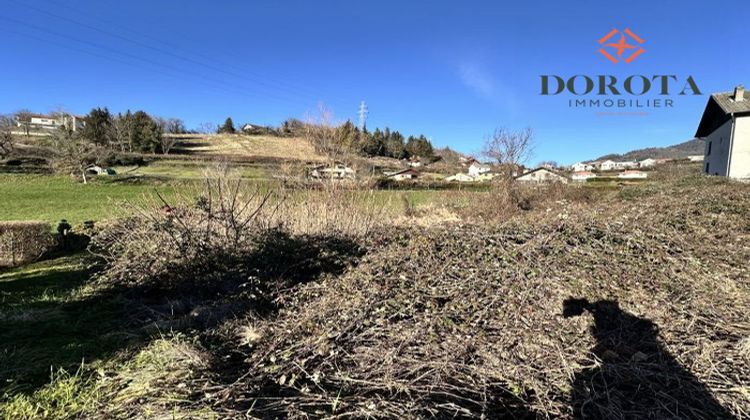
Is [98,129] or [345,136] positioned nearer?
[345,136]

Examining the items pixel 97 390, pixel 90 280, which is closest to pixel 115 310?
pixel 90 280

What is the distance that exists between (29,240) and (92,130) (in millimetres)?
39999

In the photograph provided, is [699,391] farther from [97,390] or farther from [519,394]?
[97,390]

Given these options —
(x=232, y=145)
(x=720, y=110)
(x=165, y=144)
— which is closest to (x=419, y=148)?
(x=232, y=145)

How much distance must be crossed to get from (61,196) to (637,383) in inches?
921

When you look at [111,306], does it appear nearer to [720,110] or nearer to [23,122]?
[720,110]

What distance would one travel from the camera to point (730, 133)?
17047mm

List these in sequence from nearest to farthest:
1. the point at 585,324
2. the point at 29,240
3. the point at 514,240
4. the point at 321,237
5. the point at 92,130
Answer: the point at 585,324 < the point at 514,240 < the point at 321,237 < the point at 29,240 < the point at 92,130

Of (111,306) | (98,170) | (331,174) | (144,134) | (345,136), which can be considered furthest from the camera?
(144,134)

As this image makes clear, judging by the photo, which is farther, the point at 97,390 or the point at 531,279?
the point at 531,279

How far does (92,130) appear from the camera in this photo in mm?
36562

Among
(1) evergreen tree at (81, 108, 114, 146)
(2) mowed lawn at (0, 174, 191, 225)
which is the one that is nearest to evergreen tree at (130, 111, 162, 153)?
(1) evergreen tree at (81, 108, 114, 146)

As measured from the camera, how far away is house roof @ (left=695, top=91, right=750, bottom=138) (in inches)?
657

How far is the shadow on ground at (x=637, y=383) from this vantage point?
6.37 feet
